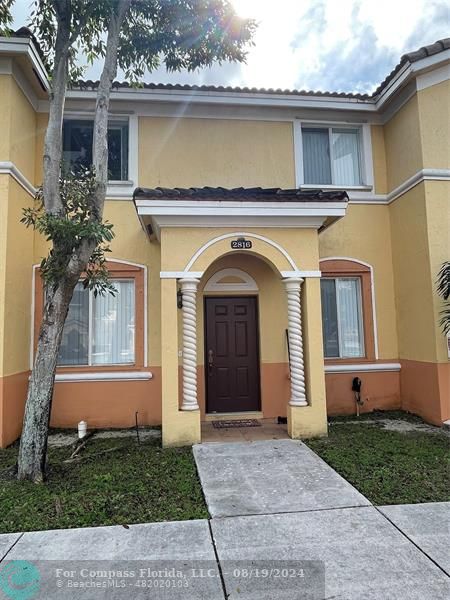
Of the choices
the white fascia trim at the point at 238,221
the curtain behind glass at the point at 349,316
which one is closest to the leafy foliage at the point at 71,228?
the white fascia trim at the point at 238,221

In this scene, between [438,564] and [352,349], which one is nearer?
[438,564]

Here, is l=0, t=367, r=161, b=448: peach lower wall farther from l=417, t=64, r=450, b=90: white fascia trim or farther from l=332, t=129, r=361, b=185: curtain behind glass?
l=417, t=64, r=450, b=90: white fascia trim

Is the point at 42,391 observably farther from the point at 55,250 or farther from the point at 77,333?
the point at 77,333

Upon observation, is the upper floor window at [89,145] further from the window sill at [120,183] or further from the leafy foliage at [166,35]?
the leafy foliage at [166,35]

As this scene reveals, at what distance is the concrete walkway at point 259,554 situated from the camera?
2.91 metres

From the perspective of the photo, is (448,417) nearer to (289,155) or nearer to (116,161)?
(289,155)

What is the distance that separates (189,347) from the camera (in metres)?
6.55

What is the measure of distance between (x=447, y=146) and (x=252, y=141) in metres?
3.89

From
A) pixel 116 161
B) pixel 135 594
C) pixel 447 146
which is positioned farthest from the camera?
pixel 116 161

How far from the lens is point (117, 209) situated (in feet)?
26.3

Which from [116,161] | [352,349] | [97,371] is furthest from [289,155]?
[97,371]

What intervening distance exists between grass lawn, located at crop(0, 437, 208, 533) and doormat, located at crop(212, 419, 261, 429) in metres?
1.49

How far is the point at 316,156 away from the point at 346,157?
0.72 metres

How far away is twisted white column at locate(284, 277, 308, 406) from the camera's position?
6.67 metres
